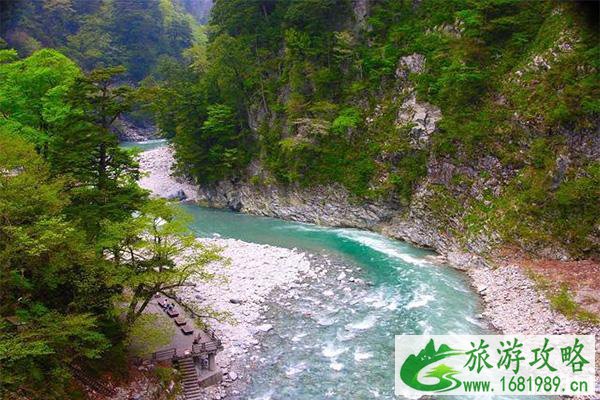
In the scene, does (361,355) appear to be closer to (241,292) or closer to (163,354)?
(163,354)

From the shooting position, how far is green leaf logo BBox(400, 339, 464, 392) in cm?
1374

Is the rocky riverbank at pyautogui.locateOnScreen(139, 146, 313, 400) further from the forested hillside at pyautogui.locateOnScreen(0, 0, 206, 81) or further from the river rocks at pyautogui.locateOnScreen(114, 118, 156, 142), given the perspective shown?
the forested hillside at pyautogui.locateOnScreen(0, 0, 206, 81)

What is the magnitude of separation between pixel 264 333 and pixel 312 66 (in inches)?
898

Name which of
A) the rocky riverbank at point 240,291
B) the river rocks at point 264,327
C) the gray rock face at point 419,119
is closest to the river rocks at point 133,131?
the rocky riverbank at point 240,291

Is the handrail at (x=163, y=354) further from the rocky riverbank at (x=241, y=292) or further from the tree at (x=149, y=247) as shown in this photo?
the rocky riverbank at (x=241, y=292)

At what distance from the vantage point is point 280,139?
35.5 meters

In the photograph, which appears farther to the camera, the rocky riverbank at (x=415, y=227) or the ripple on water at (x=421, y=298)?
the ripple on water at (x=421, y=298)

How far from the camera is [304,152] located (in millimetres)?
33125

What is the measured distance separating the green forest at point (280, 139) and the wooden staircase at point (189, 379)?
1.94m

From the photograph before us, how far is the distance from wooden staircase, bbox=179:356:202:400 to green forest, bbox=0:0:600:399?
6.37 ft

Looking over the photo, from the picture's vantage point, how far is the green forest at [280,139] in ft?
39.8

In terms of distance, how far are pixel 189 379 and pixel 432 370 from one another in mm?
7990

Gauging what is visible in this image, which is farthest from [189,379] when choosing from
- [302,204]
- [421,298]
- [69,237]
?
[302,204]

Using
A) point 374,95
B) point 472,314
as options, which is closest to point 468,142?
point 374,95
